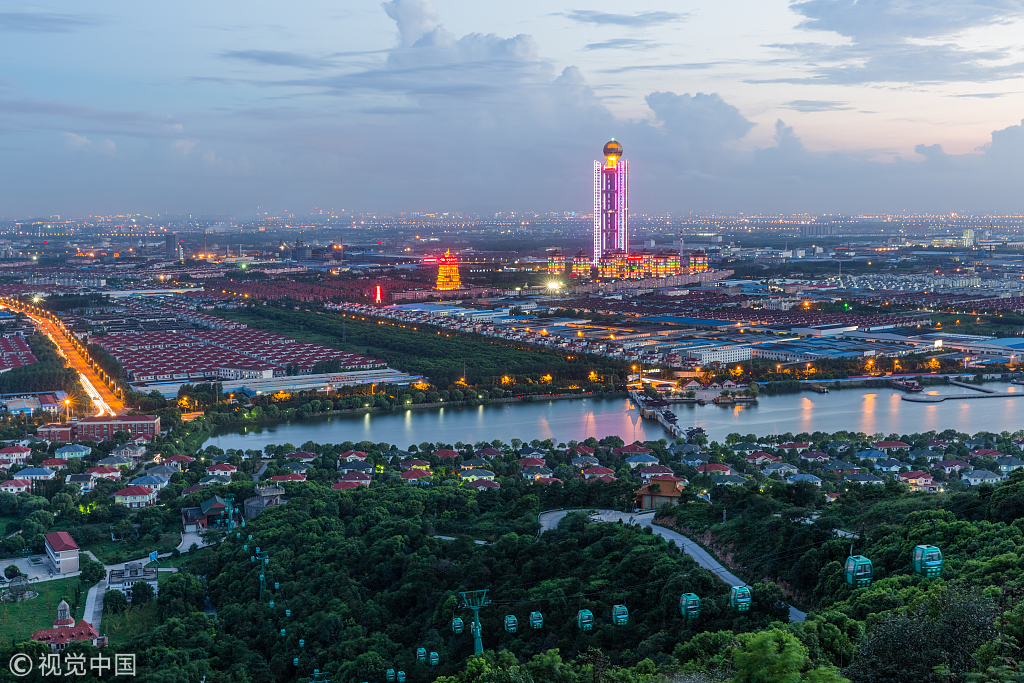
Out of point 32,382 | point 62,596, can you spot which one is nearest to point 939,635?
point 62,596

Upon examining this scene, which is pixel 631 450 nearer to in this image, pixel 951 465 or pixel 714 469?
pixel 714 469

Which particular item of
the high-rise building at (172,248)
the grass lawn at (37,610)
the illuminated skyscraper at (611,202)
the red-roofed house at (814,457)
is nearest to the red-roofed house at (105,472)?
the grass lawn at (37,610)

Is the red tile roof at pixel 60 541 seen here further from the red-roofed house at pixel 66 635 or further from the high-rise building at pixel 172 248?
the high-rise building at pixel 172 248

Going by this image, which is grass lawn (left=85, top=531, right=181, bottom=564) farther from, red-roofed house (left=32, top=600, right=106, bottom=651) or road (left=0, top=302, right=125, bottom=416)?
road (left=0, top=302, right=125, bottom=416)

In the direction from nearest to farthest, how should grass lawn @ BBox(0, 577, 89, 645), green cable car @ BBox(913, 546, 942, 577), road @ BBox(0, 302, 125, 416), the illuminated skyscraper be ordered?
green cable car @ BBox(913, 546, 942, 577) < grass lawn @ BBox(0, 577, 89, 645) < road @ BBox(0, 302, 125, 416) < the illuminated skyscraper

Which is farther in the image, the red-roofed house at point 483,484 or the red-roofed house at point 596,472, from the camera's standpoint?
the red-roofed house at point 596,472

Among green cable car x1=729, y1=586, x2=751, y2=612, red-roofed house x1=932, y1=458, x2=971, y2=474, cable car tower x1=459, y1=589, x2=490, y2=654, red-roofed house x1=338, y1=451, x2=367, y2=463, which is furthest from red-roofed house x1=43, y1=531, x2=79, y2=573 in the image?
red-roofed house x1=932, y1=458, x2=971, y2=474
